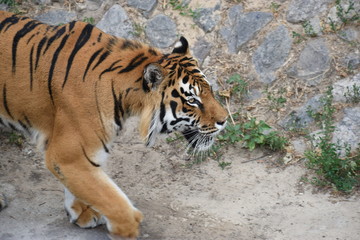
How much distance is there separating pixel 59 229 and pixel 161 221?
2.69 ft

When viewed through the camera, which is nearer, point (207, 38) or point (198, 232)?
point (198, 232)

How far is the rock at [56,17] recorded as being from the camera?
704 cm

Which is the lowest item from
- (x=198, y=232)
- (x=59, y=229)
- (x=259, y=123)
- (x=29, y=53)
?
(x=59, y=229)

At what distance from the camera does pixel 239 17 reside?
6.68m

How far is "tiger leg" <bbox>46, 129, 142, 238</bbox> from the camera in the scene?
431cm

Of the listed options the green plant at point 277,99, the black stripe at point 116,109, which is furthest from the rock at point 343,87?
the black stripe at point 116,109

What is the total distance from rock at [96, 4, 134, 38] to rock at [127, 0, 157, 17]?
0.16 metres

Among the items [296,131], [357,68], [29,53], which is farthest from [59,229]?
[357,68]

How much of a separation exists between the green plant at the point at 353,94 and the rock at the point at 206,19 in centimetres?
171

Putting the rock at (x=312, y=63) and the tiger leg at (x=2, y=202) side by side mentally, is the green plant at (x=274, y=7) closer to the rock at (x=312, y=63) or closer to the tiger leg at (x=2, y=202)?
the rock at (x=312, y=63)

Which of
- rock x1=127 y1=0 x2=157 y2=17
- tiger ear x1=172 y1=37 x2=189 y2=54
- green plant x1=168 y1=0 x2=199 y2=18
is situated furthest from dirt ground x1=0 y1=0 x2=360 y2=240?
rock x1=127 y1=0 x2=157 y2=17

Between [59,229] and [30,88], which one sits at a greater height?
[30,88]

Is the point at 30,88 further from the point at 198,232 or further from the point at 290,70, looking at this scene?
the point at 290,70

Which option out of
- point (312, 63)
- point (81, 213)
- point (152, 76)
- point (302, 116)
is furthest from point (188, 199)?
point (312, 63)
